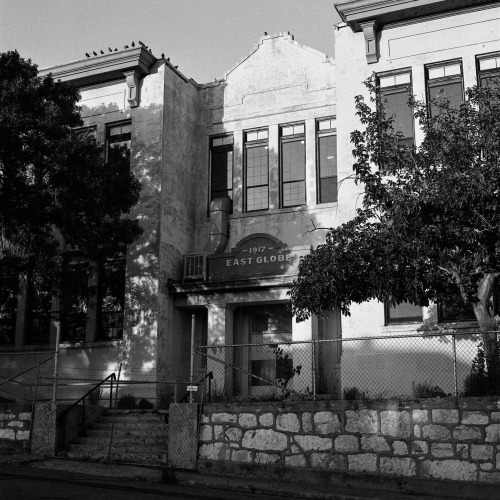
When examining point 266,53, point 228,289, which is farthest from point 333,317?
point 266,53

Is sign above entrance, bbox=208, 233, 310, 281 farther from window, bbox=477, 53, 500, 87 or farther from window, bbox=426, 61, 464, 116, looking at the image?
window, bbox=477, 53, 500, 87

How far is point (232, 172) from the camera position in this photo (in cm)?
2266

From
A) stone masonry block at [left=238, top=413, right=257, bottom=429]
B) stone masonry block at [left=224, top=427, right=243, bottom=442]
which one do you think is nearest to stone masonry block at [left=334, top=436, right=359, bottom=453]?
stone masonry block at [left=238, top=413, right=257, bottom=429]

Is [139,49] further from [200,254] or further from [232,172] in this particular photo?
[200,254]

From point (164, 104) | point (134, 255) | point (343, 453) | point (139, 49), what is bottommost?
point (343, 453)

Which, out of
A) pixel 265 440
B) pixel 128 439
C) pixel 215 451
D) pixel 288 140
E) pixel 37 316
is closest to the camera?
pixel 265 440

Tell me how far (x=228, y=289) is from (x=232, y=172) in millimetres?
4091

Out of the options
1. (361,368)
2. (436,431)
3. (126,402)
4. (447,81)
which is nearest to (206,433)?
(436,431)

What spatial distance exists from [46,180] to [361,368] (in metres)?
8.92

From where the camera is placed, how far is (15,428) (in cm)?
1617

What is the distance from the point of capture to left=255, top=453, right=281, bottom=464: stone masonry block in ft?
43.5

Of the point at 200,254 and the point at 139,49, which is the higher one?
the point at 139,49

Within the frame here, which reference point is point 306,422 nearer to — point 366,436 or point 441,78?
point 366,436

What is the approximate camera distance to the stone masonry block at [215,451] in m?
13.7
